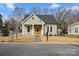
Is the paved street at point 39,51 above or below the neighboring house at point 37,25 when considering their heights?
below

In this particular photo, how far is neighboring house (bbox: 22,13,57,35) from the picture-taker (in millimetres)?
52844

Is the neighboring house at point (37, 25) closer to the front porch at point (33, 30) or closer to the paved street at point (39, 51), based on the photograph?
the front porch at point (33, 30)

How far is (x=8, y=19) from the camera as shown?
60844 mm

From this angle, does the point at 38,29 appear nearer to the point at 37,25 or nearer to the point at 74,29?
the point at 37,25

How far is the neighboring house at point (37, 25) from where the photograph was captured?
52844 millimetres

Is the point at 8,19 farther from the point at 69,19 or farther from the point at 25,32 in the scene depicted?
the point at 69,19

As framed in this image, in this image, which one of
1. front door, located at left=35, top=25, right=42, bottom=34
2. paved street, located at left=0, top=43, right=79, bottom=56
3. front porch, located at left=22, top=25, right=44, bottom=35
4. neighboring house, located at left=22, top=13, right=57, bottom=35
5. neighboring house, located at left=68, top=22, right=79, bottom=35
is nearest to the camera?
paved street, located at left=0, top=43, right=79, bottom=56

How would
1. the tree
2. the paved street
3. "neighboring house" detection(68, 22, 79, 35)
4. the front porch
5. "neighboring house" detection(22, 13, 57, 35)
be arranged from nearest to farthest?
the paved street, "neighboring house" detection(68, 22, 79, 35), "neighboring house" detection(22, 13, 57, 35), the front porch, the tree

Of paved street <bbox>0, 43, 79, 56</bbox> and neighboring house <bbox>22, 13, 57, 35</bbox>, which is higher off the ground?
neighboring house <bbox>22, 13, 57, 35</bbox>

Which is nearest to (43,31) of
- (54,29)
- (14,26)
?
(54,29)

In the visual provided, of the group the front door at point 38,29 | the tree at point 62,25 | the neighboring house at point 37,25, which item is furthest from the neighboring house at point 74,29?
the tree at point 62,25

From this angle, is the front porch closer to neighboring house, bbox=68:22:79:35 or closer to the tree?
neighboring house, bbox=68:22:79:35

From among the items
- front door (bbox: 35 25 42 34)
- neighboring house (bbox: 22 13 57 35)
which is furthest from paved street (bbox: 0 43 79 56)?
front door (bbox: 35 25 42 34)

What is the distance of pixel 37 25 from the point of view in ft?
178
